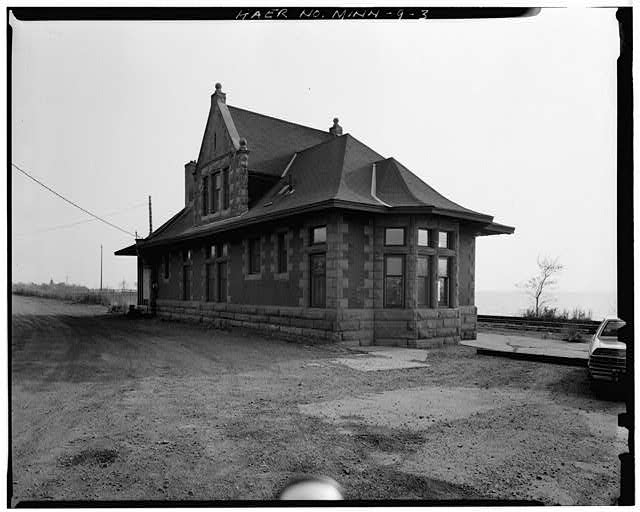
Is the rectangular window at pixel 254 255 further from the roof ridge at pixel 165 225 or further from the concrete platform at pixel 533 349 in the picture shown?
the roof ridge at pixel 165 225

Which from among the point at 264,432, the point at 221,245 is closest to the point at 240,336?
the point at 221,245

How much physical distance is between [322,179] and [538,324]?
11.9m

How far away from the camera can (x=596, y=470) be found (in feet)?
14.3

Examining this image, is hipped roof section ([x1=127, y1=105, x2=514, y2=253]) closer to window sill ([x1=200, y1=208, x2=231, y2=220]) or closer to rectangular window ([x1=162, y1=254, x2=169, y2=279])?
window sill ([x1=200, y1=208, x2=231, y2=220])

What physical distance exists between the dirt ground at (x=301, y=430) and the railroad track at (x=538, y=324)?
28.7 ft

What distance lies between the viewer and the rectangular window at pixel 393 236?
1380cm

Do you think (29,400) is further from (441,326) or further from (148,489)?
(441,326)

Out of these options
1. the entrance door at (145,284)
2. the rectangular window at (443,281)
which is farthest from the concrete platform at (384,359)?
the entrance door at (145,284)

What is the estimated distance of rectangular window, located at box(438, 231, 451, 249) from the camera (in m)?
14.3

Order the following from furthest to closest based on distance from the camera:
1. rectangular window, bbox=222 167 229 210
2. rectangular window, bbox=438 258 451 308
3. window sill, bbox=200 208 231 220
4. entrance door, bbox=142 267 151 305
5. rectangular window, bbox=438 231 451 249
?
entrance door, bbox=142 267 151 305, rectangular window, bbox=222 167 229 210, window sill, bbox=200 208 231 220, rectangular window, bbox=438 258 451 308, rectangular window, bbox=438 231 451 249

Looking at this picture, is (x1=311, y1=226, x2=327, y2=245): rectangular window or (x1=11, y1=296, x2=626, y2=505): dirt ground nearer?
(x1=11, y1=296, x2=626, y2=505): dirt ground

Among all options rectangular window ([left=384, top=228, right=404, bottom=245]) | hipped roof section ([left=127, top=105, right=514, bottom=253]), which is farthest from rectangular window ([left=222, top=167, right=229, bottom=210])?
rectangular window ([left=384, top=228, right=404, bottom=245])

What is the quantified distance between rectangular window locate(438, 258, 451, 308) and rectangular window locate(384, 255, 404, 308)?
5.08 feet

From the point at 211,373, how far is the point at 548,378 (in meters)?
6.82
